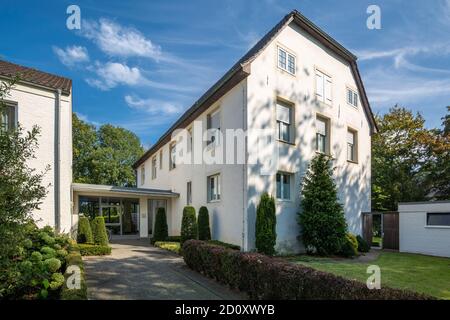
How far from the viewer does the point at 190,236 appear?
583 inches

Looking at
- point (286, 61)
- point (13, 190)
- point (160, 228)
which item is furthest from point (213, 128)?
point (13, 190)

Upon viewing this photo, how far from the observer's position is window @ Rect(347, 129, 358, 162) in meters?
18.9

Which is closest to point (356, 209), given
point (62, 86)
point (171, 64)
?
point (171, 64)

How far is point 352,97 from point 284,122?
7042 millimetres

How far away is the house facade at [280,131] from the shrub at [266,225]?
32 cm

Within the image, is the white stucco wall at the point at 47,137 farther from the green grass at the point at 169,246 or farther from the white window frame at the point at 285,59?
the white window frame at the point at 285,59

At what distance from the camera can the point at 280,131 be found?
47.0 ft

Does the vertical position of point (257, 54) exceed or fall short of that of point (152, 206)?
it exceeds it

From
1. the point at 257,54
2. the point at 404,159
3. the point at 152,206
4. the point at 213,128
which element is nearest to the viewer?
the point at 257,54

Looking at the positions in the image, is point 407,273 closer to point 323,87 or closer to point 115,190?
point 323,87

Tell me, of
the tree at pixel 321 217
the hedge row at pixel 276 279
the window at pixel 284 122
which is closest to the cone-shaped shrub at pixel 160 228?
the tree at pixel 321 217

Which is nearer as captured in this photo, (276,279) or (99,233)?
(276,279)

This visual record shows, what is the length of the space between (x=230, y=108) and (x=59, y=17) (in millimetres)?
7180

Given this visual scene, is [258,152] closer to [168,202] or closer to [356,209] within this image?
[356,209]
